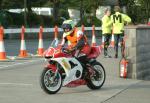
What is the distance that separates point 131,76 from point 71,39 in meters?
3.71

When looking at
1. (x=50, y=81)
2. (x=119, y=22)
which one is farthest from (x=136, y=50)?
(x=119, y=22)

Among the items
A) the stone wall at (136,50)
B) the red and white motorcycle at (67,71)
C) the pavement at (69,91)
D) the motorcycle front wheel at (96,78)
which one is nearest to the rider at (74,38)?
the red and white motorcycle at (67,71)

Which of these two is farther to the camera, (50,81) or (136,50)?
(136,50)

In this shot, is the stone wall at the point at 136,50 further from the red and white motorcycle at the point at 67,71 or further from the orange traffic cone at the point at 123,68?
the red and white motorcycle at the point at 67,71

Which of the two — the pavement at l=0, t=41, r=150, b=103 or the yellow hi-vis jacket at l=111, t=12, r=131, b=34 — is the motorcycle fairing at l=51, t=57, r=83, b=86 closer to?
the pavement at l=0, t=41, r=150, b=103

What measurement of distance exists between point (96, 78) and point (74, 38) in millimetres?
1068

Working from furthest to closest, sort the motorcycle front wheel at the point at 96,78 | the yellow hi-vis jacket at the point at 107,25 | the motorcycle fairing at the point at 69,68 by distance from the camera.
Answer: the yellow hi-vis jacket at the point at 107,25
the motorcycle front wheel at the point at 96,78
the motorcycle fairing at the point at 69,68

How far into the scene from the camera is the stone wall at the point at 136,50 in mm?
15406

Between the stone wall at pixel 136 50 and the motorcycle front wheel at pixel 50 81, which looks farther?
the stone wall at pixel 136 50

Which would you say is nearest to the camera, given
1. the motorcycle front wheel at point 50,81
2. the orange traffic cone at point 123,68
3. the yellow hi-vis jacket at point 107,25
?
the motorcycle front wheel at point 50,81

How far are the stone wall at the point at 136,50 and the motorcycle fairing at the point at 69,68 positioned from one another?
3696 mm

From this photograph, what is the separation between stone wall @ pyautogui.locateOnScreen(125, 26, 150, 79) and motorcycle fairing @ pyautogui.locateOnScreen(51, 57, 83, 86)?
3.70 m

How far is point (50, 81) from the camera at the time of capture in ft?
37.3

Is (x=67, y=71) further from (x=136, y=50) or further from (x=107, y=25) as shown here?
(x=107, y=25)
